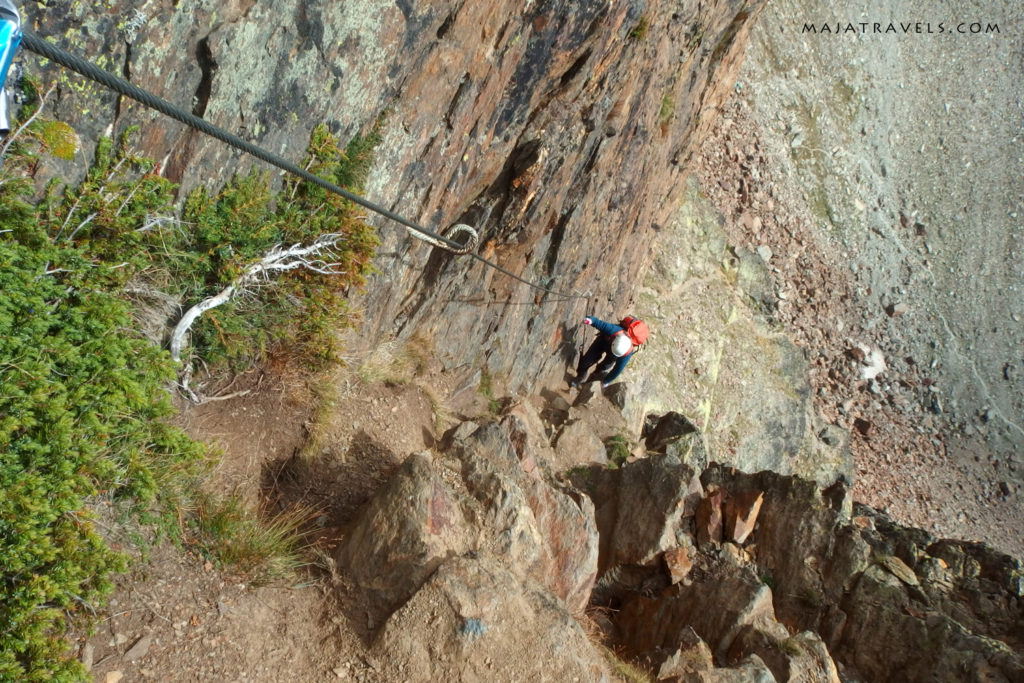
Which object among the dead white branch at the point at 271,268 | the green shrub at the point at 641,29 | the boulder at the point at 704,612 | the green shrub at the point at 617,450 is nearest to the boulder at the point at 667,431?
the green shrub at the point at 617,450

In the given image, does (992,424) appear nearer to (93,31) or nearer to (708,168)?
(708,168)

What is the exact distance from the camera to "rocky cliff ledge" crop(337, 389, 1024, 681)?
5.62m

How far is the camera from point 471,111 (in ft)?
26.9

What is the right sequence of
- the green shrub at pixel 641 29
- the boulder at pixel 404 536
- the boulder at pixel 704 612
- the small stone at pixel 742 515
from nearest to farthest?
the boulder at pixel 404 536 < the boulder at pixel 704 612 < the small stone at pixel 742 515 < the green shrub at pixel 641 29

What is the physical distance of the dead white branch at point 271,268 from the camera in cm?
612

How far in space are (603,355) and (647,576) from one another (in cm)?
517

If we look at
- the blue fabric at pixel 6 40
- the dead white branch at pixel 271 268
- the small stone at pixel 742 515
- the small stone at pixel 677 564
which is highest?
the blue fabric at pixel 6 40

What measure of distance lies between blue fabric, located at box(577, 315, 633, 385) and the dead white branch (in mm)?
6392

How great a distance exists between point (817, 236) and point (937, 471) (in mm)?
7893

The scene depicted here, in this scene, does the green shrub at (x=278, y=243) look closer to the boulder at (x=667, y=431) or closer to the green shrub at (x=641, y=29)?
the green shrub at (x=641, y=29)

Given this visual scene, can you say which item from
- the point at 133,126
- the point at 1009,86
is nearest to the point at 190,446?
the point at 133,126

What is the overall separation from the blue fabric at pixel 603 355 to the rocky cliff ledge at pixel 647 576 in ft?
5.35

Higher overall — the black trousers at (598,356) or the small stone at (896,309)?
the small stone at (896,309)

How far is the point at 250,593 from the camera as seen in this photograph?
548cm
